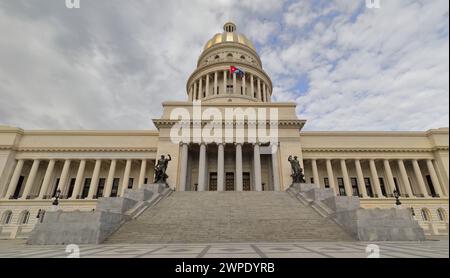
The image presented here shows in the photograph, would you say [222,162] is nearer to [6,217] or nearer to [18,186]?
[6,217]

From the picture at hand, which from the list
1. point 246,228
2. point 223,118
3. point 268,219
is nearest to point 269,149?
point 223,118

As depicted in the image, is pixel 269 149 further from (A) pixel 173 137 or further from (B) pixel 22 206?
(B) pixel 22 206

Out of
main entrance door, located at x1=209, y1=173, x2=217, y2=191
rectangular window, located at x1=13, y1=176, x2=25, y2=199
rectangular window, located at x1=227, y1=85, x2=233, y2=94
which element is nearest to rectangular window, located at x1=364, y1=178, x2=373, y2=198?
main entrance door, located at x1=209, y1=173, x2=217, y2=191

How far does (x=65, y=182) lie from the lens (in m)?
30.2

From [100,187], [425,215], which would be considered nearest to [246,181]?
[100,187]

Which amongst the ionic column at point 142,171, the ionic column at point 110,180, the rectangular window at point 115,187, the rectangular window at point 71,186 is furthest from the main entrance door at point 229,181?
the rectangular window at point 71,186

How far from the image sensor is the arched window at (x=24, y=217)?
2740cm

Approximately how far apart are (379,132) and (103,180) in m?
40.7

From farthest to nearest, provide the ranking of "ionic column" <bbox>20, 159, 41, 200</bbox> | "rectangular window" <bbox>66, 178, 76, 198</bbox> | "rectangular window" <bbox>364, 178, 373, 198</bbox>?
"rectangular window" <bbox>364, 178, 373, 198</bbox>
"rectangular window" <bbox>66, 178, 76, 198</bbox>
"ionic column" <bbox>20, 159, 41, 200</bbox>

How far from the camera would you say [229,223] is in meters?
12.5

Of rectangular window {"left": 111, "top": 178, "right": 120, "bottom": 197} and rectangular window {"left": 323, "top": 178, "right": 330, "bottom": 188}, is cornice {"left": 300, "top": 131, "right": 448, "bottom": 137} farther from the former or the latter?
rectangular window {"left": 111, "top": 178, "right": 120, "bottom": 197}

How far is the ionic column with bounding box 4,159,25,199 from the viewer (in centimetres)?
2816

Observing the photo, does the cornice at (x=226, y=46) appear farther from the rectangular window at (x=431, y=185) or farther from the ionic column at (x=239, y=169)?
the rectangular window at (x=431, y=185)

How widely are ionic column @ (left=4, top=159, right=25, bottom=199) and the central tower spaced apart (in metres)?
28.0
